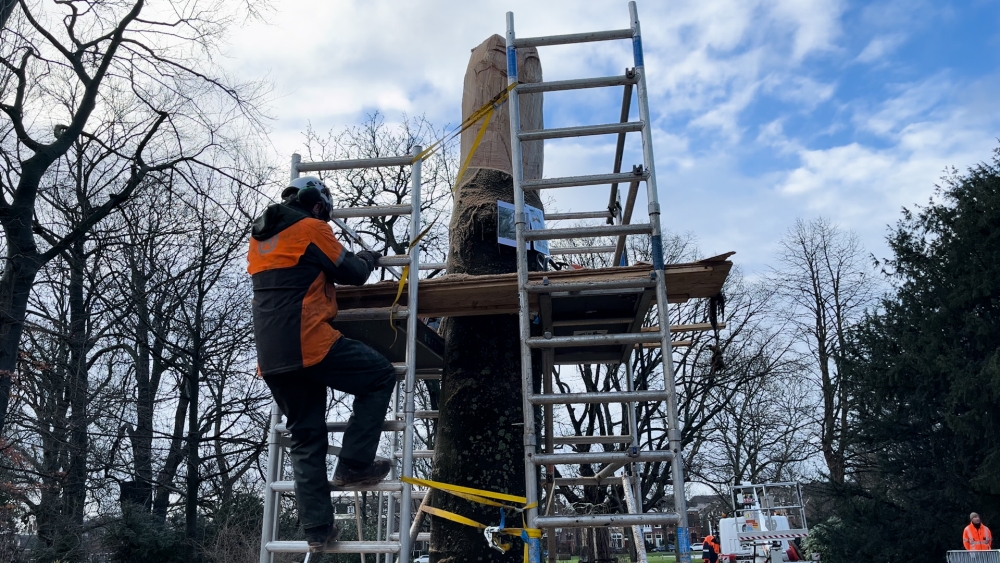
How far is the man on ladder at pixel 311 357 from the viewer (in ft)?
Answer: 11.2

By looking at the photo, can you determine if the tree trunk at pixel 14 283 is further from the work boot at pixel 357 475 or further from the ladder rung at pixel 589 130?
the ladder rung at pixel 589 130

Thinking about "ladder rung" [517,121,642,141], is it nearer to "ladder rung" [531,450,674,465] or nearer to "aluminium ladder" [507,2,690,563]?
"aluminium ladder" [507,2,690,563]

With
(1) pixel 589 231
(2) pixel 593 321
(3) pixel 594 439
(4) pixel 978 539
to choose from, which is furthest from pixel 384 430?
(4) pixel 978 539

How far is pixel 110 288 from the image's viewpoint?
38.9 feet

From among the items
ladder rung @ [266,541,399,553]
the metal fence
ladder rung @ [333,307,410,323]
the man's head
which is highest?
the man's head

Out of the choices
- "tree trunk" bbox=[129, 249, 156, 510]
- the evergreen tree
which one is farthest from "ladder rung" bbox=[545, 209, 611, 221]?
the evergreen tree

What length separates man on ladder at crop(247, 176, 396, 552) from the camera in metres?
3.41

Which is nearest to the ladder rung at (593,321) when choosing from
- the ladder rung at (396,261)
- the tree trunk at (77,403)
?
the ladder rung at (396,261)

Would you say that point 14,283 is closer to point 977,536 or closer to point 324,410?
point 324,410

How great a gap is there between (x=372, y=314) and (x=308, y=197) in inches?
30.0

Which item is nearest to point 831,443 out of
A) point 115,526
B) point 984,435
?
point 984,435

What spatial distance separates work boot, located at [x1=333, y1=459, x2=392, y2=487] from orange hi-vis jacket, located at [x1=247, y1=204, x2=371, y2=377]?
0.59 metres

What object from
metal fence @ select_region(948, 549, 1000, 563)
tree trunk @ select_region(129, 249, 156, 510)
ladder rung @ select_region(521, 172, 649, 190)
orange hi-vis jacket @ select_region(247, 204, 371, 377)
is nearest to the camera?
orange hi-vis jacket @ select_region(247, 204, 371, 377)

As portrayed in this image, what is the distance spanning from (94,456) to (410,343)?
37.1 feet
